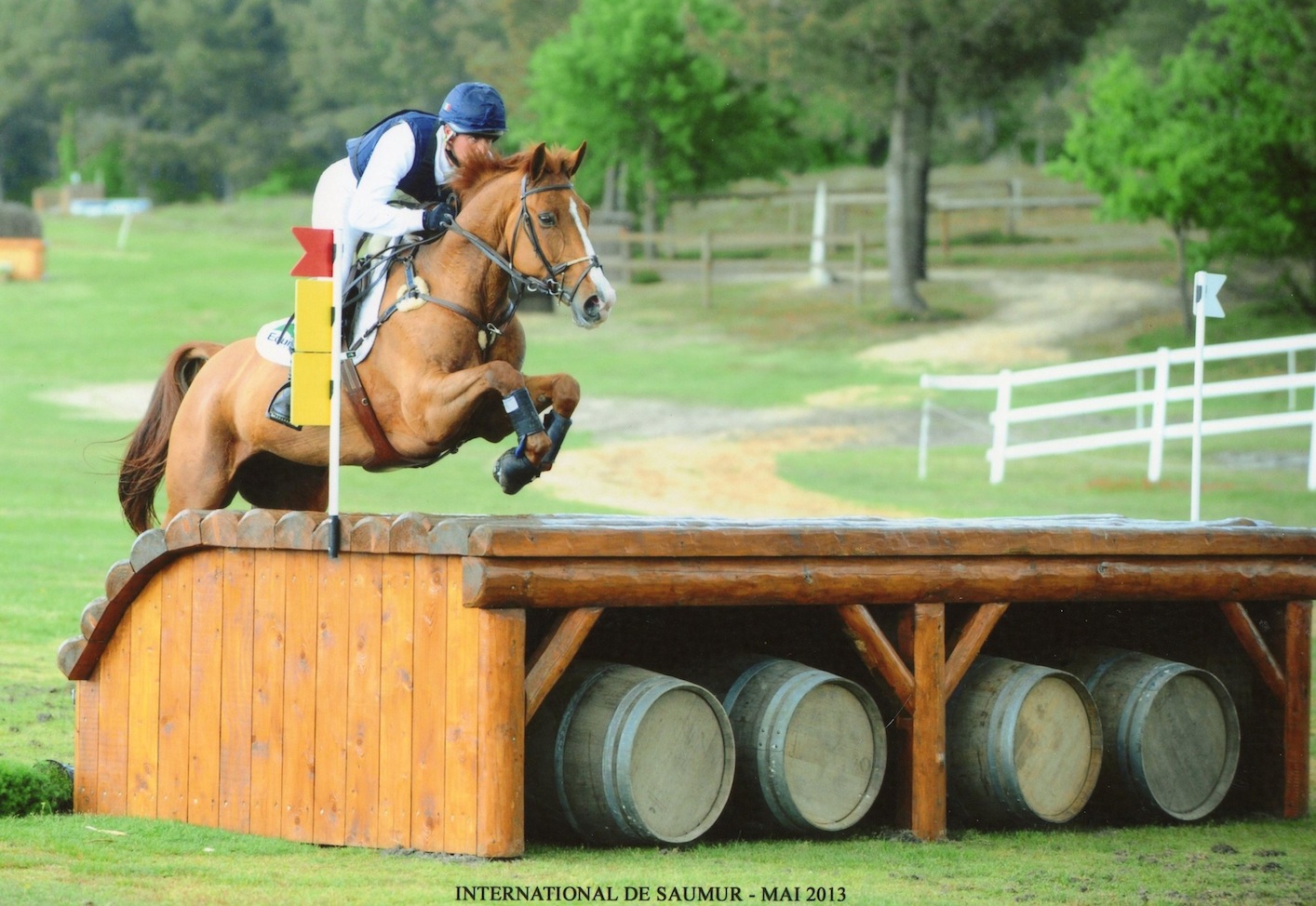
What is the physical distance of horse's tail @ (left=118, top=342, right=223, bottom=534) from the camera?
7781 mm

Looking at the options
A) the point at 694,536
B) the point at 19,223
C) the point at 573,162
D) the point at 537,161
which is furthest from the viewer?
the point at 19,223

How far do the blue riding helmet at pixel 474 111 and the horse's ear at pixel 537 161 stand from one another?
0.28 metres

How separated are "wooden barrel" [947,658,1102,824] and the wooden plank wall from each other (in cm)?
190

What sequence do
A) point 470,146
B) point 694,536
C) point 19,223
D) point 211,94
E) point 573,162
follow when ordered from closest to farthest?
point 694,536 → point 573,162 → point 470,146 → point 19,223 → point 211,94

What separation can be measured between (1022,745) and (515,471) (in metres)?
2.13

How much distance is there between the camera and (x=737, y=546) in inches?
224

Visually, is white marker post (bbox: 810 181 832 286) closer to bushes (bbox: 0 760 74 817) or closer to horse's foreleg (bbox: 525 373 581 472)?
horse's foreleg (bbox: 525 373 581 472)

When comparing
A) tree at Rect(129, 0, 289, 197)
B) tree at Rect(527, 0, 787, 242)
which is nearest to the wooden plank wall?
tree at Rect(527, 0, 787, 242)

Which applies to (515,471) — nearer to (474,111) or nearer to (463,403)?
(463,403)

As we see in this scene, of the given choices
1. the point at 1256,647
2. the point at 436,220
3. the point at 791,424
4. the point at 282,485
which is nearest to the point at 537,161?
the point at 436,220

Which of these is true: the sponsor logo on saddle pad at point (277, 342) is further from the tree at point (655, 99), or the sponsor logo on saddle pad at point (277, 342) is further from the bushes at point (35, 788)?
the tree at point (655, 99)

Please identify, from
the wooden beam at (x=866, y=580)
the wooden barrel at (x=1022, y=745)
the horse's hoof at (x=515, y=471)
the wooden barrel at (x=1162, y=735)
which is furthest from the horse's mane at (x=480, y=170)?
the wooden barrel at (x=1162, y=735)

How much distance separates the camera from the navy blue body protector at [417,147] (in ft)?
22.4

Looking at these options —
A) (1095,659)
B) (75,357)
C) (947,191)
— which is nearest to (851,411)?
(75,357)
